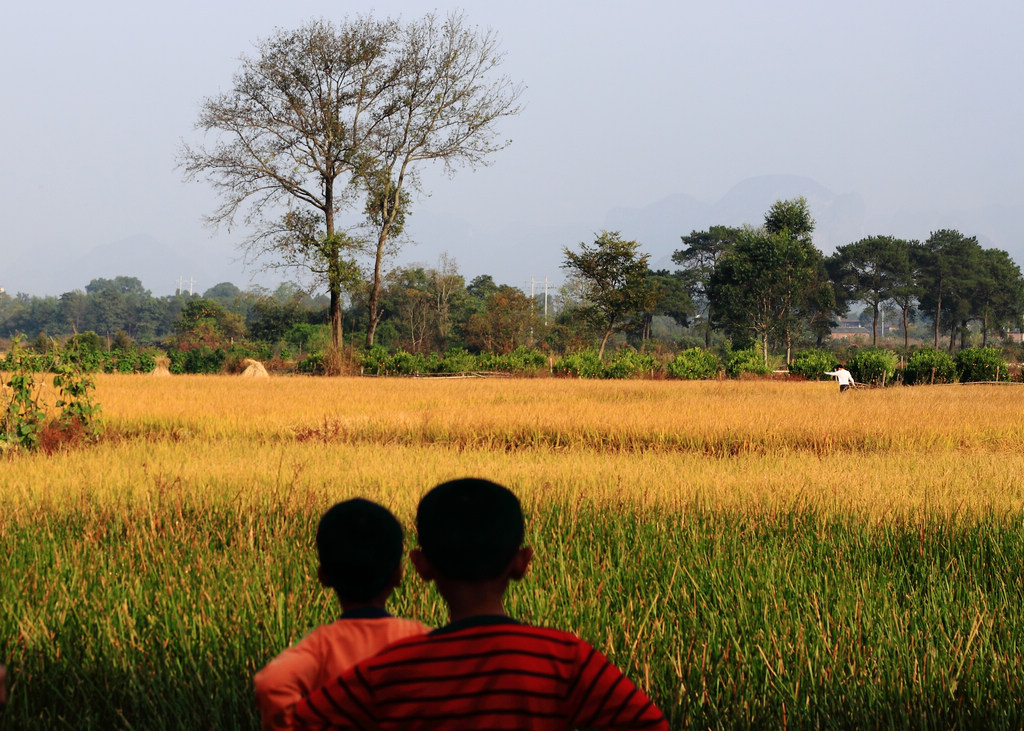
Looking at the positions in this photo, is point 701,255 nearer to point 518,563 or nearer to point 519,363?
point 519,363

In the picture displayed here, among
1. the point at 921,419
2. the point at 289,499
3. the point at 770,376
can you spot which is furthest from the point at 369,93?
the point at 289,499

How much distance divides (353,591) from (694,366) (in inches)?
1040

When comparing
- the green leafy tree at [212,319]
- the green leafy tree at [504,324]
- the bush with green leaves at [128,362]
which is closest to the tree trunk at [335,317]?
the bush with green leaves at [128,362]

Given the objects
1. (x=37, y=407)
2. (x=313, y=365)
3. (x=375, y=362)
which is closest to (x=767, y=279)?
(x=375, y=362)

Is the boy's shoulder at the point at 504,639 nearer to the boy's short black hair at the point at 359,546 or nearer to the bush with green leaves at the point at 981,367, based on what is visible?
the boy's short black hair at the point at 359,546

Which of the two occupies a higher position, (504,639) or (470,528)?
(470,528)

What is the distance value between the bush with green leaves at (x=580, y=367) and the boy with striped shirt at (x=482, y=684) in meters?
25.4

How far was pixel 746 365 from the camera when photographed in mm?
27750

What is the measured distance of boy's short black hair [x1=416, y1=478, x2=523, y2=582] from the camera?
48.6 inches

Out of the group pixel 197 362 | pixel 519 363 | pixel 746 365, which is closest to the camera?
pixel 746 365

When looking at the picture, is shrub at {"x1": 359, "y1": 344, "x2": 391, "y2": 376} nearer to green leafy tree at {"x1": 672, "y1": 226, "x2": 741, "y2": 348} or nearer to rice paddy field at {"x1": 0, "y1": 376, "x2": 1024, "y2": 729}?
rice paddy field at {"x1": 0, "y1": 376, "x2": 1024, "y2": 729}

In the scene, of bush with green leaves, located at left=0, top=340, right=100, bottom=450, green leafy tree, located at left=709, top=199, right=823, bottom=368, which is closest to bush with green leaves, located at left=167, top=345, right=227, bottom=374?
bush with green leaves, located at left=0, top=340, right=100, bottom=450

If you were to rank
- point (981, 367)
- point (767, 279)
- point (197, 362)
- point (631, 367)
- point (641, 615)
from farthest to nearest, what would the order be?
1. point (767, 279)
2. point (197, 362)
3. point (631, 367)
4. point (981, 367)
5. point (641, 615)

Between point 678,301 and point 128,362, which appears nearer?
point 128,362
